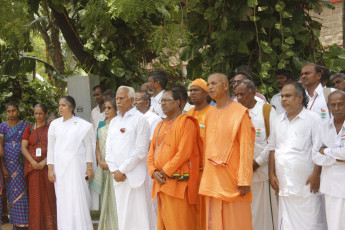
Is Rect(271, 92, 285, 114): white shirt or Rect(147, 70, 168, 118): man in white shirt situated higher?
Rect(147, 70, 168, 118): man in white shirt

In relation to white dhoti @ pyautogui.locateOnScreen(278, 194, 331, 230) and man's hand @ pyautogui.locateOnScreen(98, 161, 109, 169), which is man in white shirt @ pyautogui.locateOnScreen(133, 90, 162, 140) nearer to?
man's hand @ pyautogui.locateOnScreen(98, 161, 109, 169)

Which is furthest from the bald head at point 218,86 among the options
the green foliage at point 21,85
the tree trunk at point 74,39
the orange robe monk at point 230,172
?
the green foliage at point 21,85

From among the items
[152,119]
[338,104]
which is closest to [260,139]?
[338,104]

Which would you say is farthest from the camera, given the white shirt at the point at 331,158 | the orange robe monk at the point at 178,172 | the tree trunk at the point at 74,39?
the tree trunk at the point at 74,39

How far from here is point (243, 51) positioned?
24.1 ft

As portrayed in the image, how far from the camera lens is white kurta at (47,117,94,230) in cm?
632

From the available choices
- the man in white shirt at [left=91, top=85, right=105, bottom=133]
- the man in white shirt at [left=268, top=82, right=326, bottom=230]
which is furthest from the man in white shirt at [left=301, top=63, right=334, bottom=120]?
the man in white shirt at [left=91, top=85, right=105, bottom=133]

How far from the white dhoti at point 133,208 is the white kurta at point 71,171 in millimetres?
753

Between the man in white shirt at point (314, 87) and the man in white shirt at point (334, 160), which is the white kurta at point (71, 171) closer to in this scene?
the man in white shirt at point (314, 87)

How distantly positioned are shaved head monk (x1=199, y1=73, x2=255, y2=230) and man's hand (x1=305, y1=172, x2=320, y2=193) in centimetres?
64

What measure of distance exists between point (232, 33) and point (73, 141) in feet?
10.5

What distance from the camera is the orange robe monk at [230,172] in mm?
4512

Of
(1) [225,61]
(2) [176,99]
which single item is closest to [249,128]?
(2) [176,99]

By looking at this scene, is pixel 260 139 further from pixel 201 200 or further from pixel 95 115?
pixel 95 115
